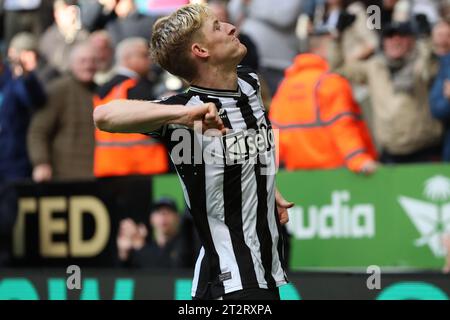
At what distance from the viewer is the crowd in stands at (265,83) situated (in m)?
8.11

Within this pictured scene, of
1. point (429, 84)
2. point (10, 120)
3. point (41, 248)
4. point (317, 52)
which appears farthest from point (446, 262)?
point (10, 120)

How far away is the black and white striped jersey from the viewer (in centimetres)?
498

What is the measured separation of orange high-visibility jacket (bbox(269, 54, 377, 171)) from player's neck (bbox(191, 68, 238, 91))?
3061mm

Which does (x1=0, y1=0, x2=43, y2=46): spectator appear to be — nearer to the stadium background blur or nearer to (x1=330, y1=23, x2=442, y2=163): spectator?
the stadium background blur

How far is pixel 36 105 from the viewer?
9359 millimetres

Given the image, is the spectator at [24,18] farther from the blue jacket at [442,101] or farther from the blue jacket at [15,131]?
the blue jacket at [442,101]

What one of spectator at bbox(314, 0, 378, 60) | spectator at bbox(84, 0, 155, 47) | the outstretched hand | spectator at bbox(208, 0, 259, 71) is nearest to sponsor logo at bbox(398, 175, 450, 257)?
spectator at bbox(314, 0, 378, 60)

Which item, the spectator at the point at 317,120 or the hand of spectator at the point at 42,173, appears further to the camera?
the hand of spectator at the point at 42,173

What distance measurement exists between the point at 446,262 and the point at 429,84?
1383mm

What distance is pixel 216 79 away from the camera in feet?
16.6

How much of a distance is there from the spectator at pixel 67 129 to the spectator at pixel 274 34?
1.54 metres

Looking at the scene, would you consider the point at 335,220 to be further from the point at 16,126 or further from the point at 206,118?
the point at 206,118

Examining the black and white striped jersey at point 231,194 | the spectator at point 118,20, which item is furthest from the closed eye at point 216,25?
the spectator at point 118,20

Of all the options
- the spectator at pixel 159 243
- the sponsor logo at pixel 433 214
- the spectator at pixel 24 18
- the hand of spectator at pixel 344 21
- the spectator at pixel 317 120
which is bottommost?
the spectator at pixel 159 243
